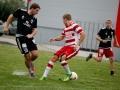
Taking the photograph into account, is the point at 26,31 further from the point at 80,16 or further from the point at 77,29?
the point at 80,16

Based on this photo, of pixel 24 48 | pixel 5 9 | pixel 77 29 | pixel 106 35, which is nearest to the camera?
pixel 24 48

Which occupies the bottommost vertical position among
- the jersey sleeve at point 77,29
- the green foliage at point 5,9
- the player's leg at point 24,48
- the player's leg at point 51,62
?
the green foliage at point 5,9

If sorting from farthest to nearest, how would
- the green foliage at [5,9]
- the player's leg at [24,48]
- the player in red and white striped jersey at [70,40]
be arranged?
the green foliage at [5,9] < the player in red and white striped jersey at [70,40] < the player's leg at [24,48]

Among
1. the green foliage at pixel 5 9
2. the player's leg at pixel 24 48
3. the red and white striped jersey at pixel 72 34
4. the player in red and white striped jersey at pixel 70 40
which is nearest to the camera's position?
the player's leg at pixel 24 48

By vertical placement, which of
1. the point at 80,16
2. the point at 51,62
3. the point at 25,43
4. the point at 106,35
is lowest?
the point at 80,16

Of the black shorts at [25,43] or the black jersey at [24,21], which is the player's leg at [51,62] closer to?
the black shorts at [25,43]

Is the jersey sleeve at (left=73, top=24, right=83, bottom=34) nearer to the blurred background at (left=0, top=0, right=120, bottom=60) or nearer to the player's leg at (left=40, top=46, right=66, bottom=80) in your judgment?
the player's leg at (left=40, top=46, right=66, bottom=80)

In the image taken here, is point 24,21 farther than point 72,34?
No

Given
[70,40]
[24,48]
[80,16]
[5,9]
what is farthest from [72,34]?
[5,9]

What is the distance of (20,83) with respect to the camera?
40.6 ft

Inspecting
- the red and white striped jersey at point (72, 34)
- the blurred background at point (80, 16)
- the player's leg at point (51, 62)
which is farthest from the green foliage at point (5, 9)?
the player's leg at point (51, 62)

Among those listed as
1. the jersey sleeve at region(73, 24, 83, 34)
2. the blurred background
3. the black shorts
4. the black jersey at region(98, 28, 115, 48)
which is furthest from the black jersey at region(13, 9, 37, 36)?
the blurred background

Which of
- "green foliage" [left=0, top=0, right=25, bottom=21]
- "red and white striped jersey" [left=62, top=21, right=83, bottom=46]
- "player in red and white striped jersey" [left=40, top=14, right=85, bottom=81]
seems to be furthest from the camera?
"green foliage" [left=0, top=0, right=25, bottom=21]

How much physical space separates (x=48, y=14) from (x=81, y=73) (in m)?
24.4
